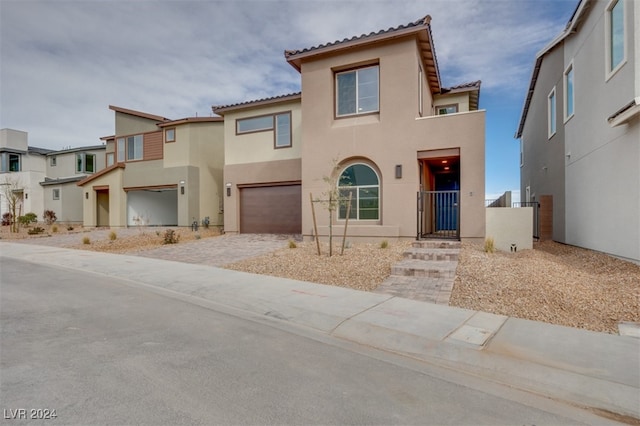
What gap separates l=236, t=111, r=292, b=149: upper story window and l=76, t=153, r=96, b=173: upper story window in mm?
21277

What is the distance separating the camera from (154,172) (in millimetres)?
22422

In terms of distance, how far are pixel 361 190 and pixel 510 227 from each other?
5.04 metres

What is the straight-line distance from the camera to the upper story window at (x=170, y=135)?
2161 centimetres

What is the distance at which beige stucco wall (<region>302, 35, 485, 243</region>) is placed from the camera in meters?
11.6

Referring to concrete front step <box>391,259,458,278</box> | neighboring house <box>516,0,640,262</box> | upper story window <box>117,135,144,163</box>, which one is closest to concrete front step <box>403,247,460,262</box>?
concrete front step <box>391,259,458,278</box>

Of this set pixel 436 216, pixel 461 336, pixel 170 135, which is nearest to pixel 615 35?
pixel 436 216

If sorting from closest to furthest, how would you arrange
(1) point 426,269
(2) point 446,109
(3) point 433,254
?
1. (1) point 426,269
2. (3) point 433,254
3. (2) point 446,109

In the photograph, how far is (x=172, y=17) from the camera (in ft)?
41.2

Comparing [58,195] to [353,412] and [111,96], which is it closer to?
[111,96]

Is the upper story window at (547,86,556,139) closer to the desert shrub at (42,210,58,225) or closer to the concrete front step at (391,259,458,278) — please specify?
the concrete front step at (391,259,458,278)

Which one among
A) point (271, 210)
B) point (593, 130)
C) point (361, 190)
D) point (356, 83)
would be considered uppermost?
point (356, 83)

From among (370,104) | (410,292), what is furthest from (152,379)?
(370,104)

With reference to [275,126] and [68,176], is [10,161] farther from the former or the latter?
[275,126]

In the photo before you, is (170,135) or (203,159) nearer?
(203,159)
